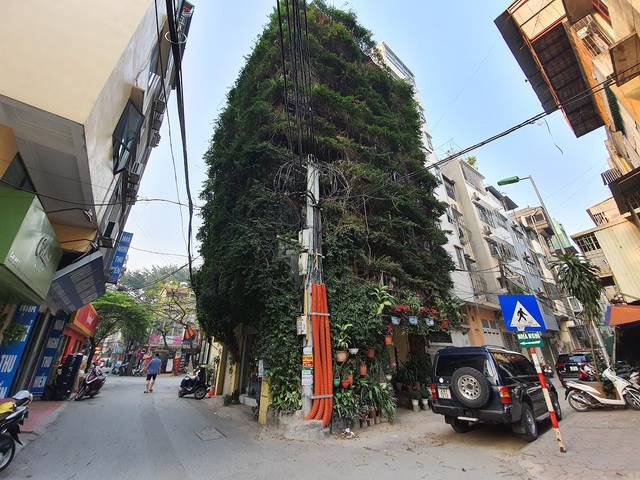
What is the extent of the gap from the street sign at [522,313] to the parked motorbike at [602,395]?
5087mm

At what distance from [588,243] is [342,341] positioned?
17.9 metres

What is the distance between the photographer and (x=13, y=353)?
772 cm

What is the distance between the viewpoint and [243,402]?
34.3 ft

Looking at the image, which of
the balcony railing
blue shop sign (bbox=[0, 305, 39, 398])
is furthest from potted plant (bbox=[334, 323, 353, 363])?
the balcony railing

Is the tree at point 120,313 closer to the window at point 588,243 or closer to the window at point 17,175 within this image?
the window at point 17,175

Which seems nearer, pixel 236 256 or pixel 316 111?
pixel 236 256

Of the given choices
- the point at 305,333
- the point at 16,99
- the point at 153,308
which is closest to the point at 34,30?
the point at 16,99

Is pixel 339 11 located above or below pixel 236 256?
above

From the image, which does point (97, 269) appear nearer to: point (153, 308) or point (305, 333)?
point (305, 333)

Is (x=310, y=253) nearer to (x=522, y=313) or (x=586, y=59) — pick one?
(x=522, y=313)

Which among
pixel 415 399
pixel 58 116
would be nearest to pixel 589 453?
pixel 415 399

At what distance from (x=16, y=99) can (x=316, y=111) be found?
29.1 ft

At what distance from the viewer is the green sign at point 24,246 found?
4.47 meters

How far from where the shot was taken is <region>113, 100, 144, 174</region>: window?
684cm
